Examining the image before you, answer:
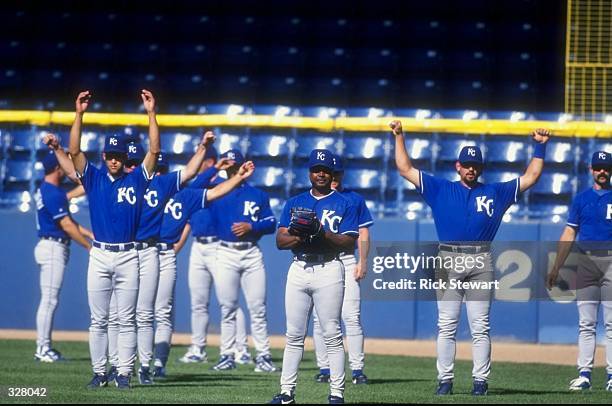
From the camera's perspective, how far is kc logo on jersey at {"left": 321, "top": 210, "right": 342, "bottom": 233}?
344 inches

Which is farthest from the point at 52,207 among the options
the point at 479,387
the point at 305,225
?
the point at 479,387

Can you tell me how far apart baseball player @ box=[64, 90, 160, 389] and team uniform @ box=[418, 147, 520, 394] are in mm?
2189

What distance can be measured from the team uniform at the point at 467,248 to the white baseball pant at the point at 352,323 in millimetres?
1104

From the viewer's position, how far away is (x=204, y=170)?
1248 centimetres

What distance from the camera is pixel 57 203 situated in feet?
39.0

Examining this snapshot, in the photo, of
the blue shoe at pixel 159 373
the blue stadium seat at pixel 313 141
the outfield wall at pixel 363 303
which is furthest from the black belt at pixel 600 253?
the blue stadium seat at pixel 313 141

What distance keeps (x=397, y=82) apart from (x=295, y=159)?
9.98ft

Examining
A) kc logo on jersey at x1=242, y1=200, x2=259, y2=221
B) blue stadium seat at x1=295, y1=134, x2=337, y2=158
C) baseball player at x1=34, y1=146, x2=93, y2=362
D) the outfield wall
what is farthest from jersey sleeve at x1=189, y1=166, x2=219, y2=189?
blue stadium seat at x1=295, y1=134, x2=337, y2=158

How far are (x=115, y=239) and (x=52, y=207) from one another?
266cm

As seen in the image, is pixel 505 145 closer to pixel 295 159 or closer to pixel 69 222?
pixel 295 159

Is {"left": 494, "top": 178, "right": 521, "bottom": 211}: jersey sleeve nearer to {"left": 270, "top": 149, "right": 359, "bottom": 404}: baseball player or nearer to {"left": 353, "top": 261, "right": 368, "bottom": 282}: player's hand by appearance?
{"left": 353, "top": 261, "right": 368, "bottom": 282}: player's hand

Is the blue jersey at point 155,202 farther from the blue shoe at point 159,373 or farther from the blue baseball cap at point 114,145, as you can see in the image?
the blue shoe at point 159,373

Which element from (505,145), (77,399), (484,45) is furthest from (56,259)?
(484,45)

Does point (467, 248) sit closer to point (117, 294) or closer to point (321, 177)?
point (321, 177)
